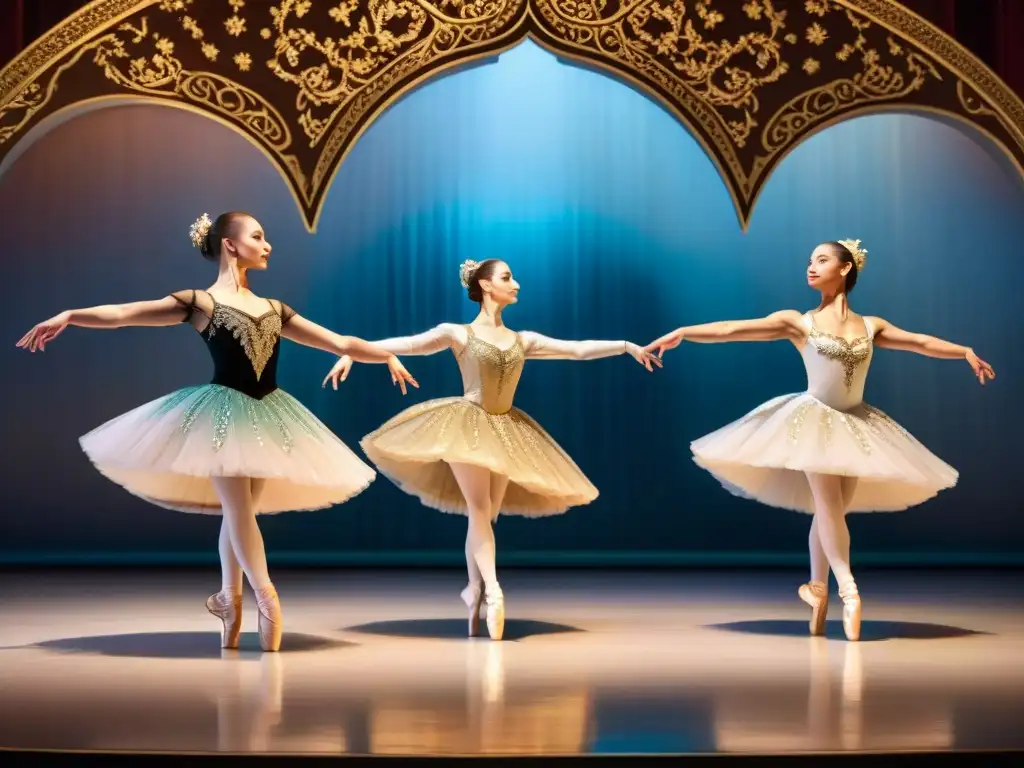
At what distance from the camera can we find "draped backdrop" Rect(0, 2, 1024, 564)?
7273mm

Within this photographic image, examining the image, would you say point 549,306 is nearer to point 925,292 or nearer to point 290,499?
point 925,292

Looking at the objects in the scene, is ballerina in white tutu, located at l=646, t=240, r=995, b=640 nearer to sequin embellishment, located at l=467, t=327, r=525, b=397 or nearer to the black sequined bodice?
sequin embellishment, located at l=467, t=327, r=525, b=397

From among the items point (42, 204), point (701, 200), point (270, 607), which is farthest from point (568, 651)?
point (42, 204)

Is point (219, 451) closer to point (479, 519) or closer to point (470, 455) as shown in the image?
point (470, 455)

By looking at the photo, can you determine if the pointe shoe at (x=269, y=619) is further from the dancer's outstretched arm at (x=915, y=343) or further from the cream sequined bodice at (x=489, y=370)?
the dancer's outstretched arm at (x=915, y=343)

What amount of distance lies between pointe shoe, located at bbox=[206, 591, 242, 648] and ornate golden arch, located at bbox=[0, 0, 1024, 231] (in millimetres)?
1595

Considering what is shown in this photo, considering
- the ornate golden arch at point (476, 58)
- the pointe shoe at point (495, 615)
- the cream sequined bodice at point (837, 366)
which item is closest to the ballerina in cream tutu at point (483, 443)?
the pointe shoe at point (495, 615)

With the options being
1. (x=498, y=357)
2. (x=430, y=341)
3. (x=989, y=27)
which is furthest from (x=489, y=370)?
(x=989, y=27)

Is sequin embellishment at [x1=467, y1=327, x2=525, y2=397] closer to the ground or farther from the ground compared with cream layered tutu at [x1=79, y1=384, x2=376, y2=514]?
farther from the ground

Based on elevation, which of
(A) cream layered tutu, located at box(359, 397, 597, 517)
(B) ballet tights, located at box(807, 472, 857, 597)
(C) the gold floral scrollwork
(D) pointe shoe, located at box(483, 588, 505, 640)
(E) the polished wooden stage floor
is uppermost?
(C) the gold floral scrollwork

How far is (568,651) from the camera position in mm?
4094

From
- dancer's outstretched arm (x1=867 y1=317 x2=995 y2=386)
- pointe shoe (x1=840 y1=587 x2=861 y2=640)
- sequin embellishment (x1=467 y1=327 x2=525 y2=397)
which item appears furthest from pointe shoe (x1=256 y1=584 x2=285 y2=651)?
dancer's outstretched arm (x1=867 y1=317 x2=995 y2=386)

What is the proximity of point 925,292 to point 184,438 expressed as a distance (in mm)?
4681

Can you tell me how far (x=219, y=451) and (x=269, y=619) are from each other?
1.72 feet
